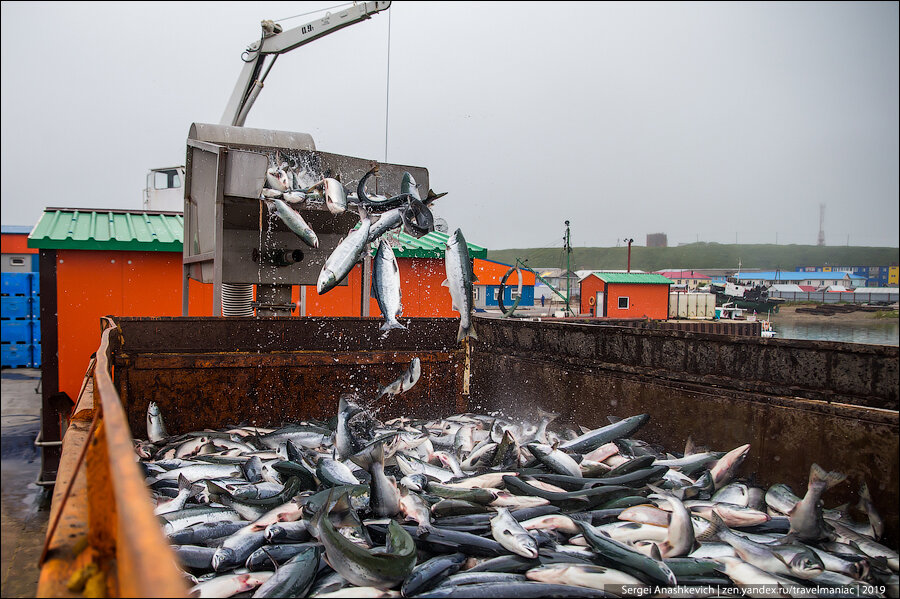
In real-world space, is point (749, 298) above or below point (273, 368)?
above

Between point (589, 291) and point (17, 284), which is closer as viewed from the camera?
point (17, 284)

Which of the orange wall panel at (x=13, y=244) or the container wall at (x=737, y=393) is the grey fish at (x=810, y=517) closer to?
the container wall at (x=737, y=393)

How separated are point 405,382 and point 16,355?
14.9m

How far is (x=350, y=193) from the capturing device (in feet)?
20.2

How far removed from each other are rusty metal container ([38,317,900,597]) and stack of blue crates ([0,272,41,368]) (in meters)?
13.1

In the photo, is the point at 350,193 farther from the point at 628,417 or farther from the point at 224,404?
the point at 628,417

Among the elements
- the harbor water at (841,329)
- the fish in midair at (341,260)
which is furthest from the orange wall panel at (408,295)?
the harbor water at (841,329)

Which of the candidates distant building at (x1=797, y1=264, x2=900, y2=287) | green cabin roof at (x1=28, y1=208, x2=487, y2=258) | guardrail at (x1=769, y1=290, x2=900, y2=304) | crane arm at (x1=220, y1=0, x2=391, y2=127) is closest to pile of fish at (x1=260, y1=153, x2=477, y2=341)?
green cabin roof at (x1=28, y1=208, x2=487, y2=258)

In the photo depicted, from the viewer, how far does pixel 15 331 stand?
15664mm

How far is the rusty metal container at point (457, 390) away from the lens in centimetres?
159

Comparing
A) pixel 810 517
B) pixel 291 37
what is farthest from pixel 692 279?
pixel 810 517

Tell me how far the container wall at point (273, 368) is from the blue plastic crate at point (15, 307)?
44.0 ft

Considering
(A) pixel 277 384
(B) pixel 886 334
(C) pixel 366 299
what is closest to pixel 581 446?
(A) pixel 277 384

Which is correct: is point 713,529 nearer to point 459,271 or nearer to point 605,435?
point 605,435
